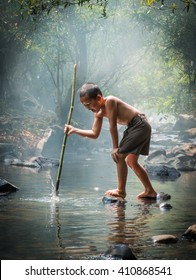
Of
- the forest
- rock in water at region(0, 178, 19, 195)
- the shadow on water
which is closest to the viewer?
the shadow on water

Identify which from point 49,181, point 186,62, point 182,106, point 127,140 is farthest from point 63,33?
point 127,140

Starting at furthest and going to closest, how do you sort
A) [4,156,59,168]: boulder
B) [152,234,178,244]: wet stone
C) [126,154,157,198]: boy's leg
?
[4,156,59,168]: boulder → [126,154,157,198]: boy's leg → [152,234,178,244]: wet stone

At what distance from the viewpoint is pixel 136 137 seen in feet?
32.8

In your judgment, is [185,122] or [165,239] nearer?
[165,239]

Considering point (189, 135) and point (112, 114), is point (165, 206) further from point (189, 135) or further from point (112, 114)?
point (189, 135)

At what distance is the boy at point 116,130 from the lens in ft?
31.5

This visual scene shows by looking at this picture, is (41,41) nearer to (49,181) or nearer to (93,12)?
(93,12)

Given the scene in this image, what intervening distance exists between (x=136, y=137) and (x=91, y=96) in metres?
1.02

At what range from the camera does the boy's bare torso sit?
970cm

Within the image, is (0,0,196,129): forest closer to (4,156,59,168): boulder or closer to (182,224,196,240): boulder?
(4,156,59,168): boulder

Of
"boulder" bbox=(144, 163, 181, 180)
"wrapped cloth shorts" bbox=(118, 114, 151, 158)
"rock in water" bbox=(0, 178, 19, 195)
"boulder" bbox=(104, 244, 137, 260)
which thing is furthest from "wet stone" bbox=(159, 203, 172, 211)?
"boulder" bbox=(144, 163, 181, 180)

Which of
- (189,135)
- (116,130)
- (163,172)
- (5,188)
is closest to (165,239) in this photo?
(116,130)

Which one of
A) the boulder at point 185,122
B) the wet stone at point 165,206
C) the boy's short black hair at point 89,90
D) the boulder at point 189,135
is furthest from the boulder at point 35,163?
the boulder at point 185,122

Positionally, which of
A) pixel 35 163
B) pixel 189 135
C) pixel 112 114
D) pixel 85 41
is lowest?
pixel 35 163
